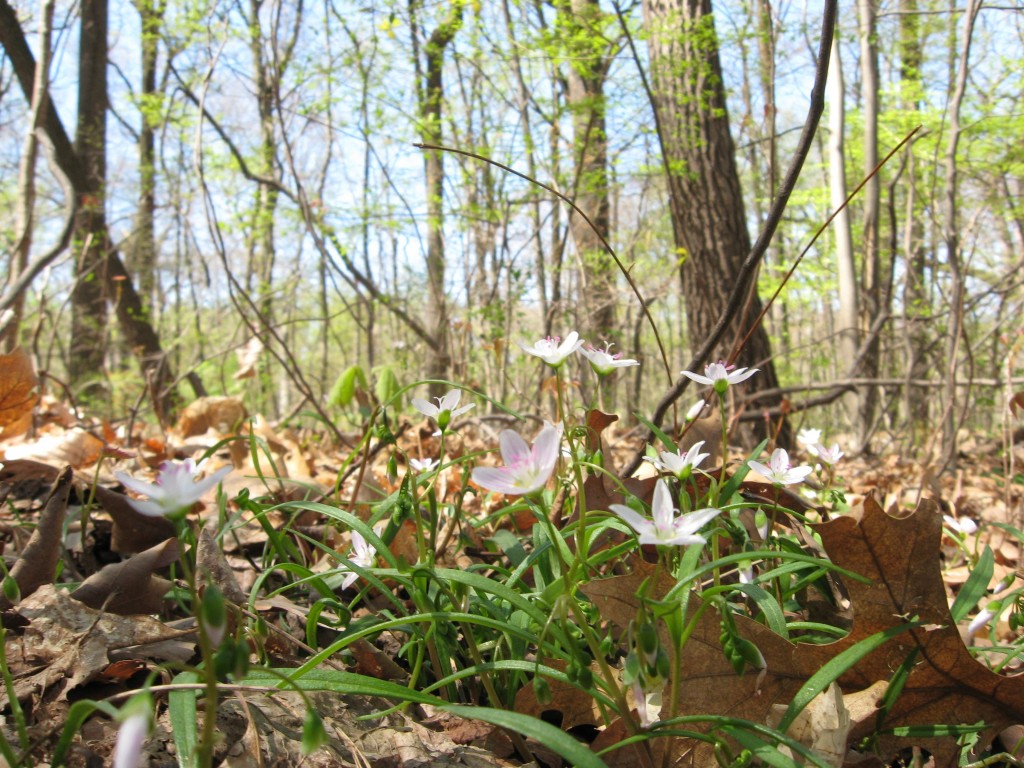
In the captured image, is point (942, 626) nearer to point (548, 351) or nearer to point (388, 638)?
point (548, 351)

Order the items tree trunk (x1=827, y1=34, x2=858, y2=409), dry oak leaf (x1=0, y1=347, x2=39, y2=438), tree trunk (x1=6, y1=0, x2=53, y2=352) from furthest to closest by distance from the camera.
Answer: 1. tree trunk (x1=827, y1=34, x2=858, y2=409)
2. tree trunk (x1=6, y1=0, x2=53, y2=352)
3. dry oak leaf (x1=0, y1=347, x2=39, y2=438)

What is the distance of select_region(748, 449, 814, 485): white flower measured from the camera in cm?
116

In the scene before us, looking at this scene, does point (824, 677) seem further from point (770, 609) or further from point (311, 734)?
point (311, 734)

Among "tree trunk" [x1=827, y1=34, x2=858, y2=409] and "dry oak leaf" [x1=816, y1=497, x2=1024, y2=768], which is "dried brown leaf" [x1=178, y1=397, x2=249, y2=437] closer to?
"dry oak leaf" [x1=816, y1=497, x2=1024, y2=768]

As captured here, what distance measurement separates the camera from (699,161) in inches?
199

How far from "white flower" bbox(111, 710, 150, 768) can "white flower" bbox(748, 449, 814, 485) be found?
904 mm

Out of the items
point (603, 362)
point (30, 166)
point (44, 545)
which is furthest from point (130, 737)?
point (30, 166)

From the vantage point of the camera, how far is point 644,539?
0.75 m

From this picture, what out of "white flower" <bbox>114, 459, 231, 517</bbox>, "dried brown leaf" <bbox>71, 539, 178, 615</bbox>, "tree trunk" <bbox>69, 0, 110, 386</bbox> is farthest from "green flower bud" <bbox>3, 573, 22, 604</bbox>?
"tree trunk" <bbox>69, 0, 110, 386</bbox>

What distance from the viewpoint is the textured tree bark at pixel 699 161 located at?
4.89 m

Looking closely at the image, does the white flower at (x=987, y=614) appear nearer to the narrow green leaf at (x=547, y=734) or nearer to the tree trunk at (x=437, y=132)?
the narrow green leaf at (x=547, y=734)

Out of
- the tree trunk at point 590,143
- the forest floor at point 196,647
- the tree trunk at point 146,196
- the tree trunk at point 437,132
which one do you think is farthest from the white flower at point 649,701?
the tree trunk at point 146,196

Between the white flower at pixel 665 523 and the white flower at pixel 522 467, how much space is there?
93 millimetres

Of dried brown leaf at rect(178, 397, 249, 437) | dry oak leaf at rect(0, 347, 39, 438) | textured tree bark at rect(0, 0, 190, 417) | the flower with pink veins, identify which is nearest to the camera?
the flower with pink veins
